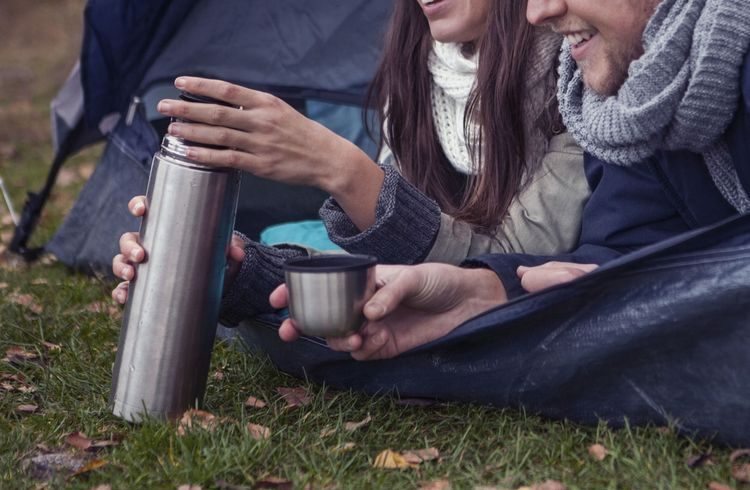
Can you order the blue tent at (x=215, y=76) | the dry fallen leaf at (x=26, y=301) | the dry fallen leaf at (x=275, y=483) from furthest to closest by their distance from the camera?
1. the blue tent at (x=215, y=76)
2. the dry fallen leaf at (x=26, y=301)
3. the dry fallen leaf at (x=275, y=483)

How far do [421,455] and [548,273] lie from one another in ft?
1.39

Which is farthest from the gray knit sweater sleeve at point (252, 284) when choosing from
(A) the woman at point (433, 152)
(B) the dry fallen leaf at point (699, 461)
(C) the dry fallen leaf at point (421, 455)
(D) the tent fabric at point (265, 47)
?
(D) the tent fabric at point (265, 47)

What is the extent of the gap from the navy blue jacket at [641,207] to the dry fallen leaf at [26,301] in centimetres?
146

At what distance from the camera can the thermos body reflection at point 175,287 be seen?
6.42ft

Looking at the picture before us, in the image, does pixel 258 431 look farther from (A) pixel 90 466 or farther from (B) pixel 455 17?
(B) pixel 455 17

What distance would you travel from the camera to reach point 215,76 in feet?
11.6

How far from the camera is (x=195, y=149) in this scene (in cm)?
191

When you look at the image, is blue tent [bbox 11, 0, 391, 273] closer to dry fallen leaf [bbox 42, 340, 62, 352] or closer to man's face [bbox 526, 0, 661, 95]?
dry fallen leaf [bbox 42, 340, 62, 352]

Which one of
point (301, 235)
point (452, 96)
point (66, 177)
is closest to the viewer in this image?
point (452, 96)

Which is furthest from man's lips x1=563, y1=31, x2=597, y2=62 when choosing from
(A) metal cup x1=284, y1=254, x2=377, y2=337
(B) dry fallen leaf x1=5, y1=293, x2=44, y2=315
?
(B) dry fallen leaf x1=5, y1=293, x2=44, y2=315

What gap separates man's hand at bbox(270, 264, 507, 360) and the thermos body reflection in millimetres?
148

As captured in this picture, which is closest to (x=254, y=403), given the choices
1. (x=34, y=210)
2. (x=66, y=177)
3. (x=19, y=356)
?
(x=19, y=356)

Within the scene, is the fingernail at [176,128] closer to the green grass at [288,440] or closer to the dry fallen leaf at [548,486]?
the green grass at [288,440]

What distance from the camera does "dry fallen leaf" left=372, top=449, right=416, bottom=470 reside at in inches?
76.8
